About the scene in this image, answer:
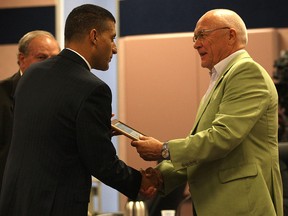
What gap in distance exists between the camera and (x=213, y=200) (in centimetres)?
275

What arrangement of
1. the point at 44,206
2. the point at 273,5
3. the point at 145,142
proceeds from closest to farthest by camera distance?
the point at 44,206, the point at 145,142, the point at 273,5

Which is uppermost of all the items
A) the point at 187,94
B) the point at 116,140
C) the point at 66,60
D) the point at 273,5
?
the point at 273,5

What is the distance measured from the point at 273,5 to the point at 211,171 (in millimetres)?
3801

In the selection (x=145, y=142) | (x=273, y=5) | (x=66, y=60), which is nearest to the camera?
(x=66, y=60)

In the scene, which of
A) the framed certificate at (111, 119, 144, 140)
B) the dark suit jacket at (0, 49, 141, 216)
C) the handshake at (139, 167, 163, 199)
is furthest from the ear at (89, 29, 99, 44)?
the handshake at (139, 167, 163, 199)

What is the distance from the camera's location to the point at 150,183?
3.02 meters

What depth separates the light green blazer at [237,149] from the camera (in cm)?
267

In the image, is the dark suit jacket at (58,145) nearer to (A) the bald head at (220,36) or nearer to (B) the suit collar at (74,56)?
(B) the suit collar at (74,56)

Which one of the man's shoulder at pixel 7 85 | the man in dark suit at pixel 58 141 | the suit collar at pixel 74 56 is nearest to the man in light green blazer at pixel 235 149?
the man in dark suit at pixel 58 141

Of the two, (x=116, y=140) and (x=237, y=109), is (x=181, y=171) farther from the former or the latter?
(x=116, y=140)

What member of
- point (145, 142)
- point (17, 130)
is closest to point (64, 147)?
point (17, 130)

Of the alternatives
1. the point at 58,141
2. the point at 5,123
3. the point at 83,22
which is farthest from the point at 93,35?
the point at 5,123

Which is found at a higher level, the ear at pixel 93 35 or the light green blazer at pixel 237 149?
the ear at pixel 93 35

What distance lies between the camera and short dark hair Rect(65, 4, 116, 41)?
8.79ft
